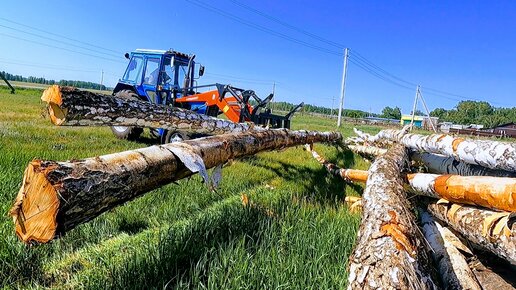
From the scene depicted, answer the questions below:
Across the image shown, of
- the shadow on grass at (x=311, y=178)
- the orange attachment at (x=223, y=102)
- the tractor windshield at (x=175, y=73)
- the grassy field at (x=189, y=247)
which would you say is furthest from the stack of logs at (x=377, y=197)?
the tractor windshield at (x=175, y=73)

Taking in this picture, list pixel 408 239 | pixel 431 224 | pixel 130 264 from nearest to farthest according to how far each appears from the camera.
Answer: pixel 408 239 < pixel 130 264 < pixel 431 224

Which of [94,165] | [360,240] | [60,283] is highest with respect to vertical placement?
[94,165]

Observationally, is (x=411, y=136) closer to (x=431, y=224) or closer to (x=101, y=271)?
(x=431, y=224)

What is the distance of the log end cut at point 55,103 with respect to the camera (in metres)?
3.73

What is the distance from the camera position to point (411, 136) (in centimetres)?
585

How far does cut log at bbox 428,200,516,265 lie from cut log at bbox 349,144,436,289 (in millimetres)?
487

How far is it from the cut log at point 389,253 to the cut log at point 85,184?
51.8 inches

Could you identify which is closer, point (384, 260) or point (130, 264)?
point (384, 260)

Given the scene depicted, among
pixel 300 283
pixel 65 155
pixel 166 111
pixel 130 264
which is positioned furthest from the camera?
pixel 65 155

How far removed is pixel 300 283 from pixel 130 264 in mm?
1127

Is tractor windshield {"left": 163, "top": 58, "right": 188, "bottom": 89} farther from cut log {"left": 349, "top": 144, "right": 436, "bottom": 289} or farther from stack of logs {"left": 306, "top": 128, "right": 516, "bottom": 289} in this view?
cut log {"left": 349, "top": 144, "right": 436, "bottom": 289}

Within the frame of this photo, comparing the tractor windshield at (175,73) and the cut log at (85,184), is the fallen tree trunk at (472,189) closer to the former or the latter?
the cut log at (85,184)

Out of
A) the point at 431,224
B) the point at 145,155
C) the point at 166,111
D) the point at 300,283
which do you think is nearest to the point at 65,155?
the point at 166,111

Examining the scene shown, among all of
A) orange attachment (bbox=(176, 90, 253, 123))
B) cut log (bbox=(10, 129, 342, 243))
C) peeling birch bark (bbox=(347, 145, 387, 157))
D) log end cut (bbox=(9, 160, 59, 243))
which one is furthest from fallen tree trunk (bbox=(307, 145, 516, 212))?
orange attachment (bbox=(176, 90, 253, 123))
